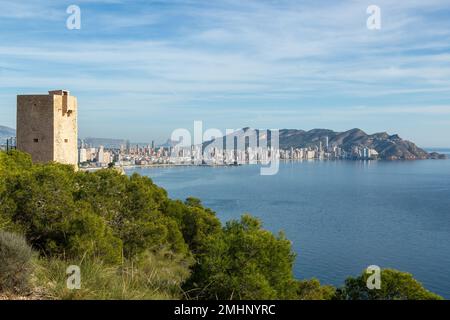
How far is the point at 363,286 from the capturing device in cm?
1374

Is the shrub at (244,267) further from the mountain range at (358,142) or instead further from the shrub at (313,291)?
the mountain range at (358,142)

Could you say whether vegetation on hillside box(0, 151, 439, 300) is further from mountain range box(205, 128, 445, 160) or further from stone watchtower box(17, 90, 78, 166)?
mountain range box(205, 128, 445, 160)

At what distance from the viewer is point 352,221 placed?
137ft

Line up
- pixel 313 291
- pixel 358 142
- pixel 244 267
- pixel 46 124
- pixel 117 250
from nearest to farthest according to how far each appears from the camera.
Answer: pixel 244 267 → pixel 117 250 → pixel 313 291 → pixel 46 124 → pixel 358 142

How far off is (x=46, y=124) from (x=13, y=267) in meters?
11.6

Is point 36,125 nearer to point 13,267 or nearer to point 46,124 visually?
point 46,124

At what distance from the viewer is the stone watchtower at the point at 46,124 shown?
1520cm

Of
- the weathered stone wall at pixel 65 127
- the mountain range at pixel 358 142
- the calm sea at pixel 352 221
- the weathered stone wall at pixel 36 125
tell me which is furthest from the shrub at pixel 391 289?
the mountain range at pixel 358 142

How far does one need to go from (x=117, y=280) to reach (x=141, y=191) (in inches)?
290

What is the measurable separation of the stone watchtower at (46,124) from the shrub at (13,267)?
36.8 feet

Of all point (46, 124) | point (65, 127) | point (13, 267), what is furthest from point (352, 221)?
point (13, 267)

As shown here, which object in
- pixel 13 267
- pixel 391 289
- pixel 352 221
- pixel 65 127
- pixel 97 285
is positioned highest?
pixel 65 127

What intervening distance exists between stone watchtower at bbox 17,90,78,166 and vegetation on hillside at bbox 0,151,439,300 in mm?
1024

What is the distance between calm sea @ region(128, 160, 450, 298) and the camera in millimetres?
28297
